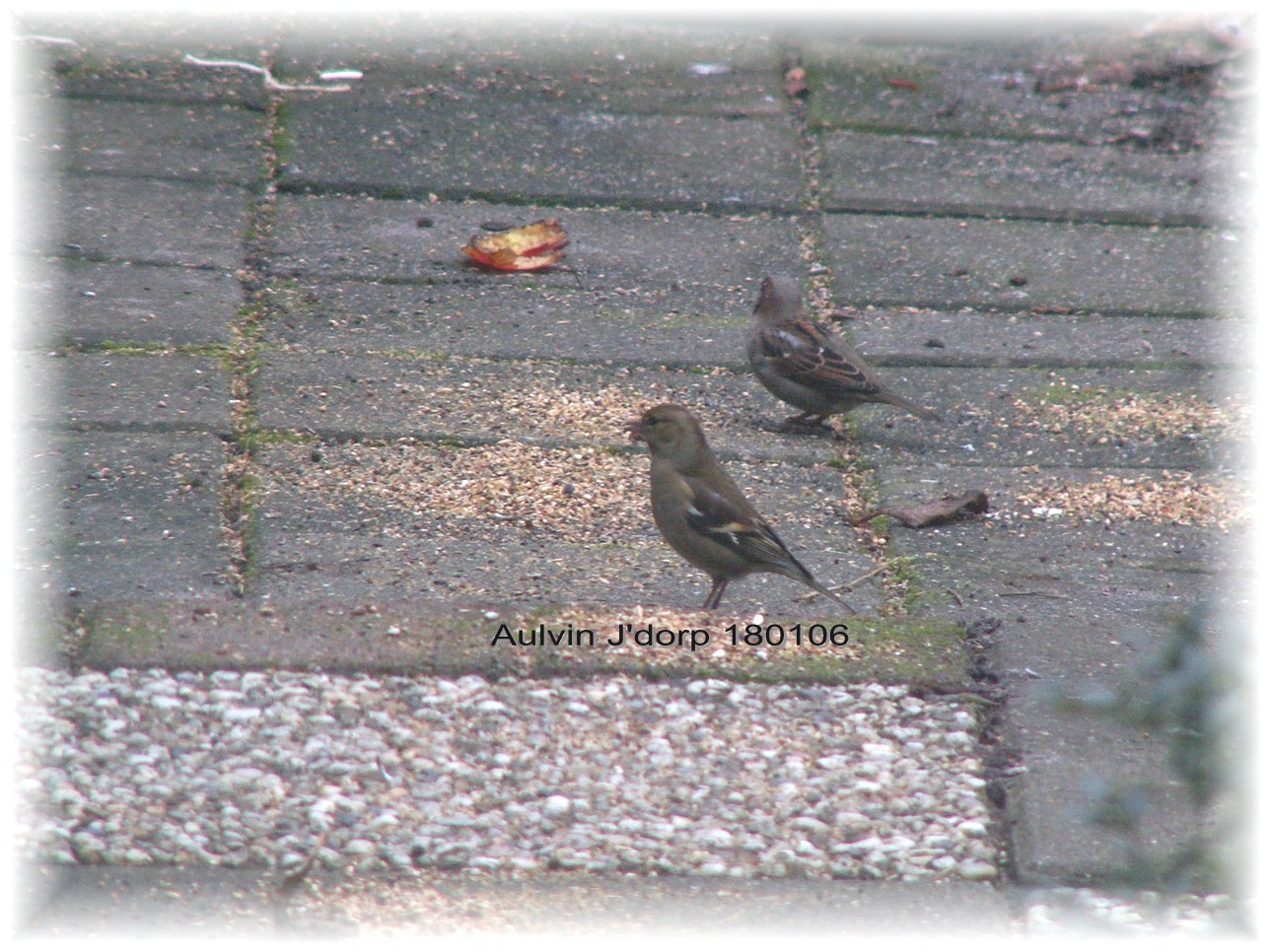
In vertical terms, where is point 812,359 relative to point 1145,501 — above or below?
above

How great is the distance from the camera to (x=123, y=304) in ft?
17.1

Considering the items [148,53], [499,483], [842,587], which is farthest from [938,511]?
[148,53]

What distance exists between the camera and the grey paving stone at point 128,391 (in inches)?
175

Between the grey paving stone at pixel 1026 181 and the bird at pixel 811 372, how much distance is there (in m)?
1.55

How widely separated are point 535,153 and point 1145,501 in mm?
3442

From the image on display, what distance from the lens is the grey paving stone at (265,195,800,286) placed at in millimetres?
5832

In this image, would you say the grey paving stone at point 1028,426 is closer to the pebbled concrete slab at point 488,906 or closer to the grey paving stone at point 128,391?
the grey paving stone at point 128,391

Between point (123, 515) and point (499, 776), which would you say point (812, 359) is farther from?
point (499, 776)

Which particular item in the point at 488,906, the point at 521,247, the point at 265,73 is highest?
the point at 265,73

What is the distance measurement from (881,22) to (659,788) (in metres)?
6.63

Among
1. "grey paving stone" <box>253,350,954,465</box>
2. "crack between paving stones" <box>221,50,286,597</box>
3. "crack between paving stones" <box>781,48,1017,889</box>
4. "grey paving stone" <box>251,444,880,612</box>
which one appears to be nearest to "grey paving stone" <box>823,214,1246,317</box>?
"crack between paving stones" <box>781,48,1017,889</box>

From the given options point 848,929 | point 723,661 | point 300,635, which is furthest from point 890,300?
point 848,929

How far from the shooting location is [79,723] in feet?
9.96

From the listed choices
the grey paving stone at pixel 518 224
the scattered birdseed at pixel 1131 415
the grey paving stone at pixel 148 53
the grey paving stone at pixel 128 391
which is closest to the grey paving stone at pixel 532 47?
the grey paving stone at pixel 148 53
